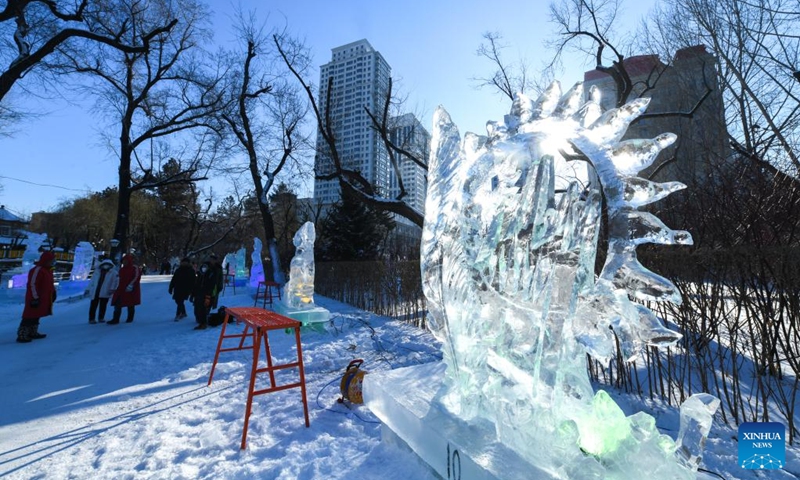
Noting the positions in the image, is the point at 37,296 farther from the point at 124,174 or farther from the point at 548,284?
the point at 124,174

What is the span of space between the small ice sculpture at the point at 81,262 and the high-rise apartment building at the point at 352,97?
1116 cm

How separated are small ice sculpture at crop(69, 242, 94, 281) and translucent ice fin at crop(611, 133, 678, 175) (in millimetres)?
21693

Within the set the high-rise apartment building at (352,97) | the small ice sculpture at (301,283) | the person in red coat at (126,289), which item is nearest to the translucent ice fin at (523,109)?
the small ice sculpture at (301,283)

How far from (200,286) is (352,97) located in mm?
12460

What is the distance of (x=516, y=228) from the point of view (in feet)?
7.70

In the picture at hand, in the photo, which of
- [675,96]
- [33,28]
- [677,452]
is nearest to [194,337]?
[677,452]

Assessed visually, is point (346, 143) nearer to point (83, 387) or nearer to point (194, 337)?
point (194, 337)

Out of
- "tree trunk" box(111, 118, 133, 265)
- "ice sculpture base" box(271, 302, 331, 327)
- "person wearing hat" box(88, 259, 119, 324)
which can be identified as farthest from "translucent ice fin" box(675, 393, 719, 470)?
"tree trunk" box(111, 118, 133, 265)

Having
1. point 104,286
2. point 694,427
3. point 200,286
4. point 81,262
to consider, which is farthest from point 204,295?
point 81,262

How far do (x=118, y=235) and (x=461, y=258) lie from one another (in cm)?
1821

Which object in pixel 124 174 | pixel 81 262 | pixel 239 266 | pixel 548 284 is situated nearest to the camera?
pixel 548 284

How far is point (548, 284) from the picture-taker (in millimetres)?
2074

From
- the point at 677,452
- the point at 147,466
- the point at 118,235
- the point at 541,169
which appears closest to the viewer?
the point at 677,452

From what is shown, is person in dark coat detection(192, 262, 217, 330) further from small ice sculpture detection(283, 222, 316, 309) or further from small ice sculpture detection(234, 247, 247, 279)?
small ice sculpture detection(234, 247, 247, 279)
